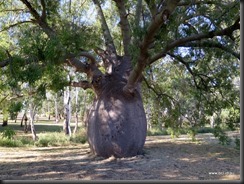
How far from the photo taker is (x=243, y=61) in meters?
4.62

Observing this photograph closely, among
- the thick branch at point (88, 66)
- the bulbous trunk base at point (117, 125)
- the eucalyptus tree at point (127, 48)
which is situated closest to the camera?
the eucalyptus tree at point (127, 48)

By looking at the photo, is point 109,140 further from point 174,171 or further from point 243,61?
point 243,61

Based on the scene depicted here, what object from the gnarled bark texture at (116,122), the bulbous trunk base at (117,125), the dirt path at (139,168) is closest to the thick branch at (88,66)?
the gnarled bark texture at (116,122)

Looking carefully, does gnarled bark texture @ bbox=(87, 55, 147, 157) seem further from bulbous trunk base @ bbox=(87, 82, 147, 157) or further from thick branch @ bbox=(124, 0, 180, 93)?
thick branch @ bbox=(124, 0, 180, 93)

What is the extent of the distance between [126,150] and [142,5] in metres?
4.31

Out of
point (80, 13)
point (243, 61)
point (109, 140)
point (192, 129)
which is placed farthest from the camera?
point (80, 13)

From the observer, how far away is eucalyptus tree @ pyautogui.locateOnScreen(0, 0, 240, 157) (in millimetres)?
5830

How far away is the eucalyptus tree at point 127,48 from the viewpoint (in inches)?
230

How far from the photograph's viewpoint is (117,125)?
787 cm

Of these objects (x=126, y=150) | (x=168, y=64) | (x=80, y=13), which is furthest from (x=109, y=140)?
(x=168, y=64)

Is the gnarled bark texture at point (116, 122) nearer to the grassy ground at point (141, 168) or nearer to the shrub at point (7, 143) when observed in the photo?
the grassy ground at point (141, 168)

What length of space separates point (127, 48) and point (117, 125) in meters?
2.36

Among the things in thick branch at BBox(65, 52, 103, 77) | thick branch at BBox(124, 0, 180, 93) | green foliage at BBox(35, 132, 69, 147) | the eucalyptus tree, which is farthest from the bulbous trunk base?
green foliage at BBox(35, 132, 69, 147)

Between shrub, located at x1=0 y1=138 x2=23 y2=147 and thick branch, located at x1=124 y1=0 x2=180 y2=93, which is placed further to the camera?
shrub, located at x1=0 y1=138 x2=23 y2=147
